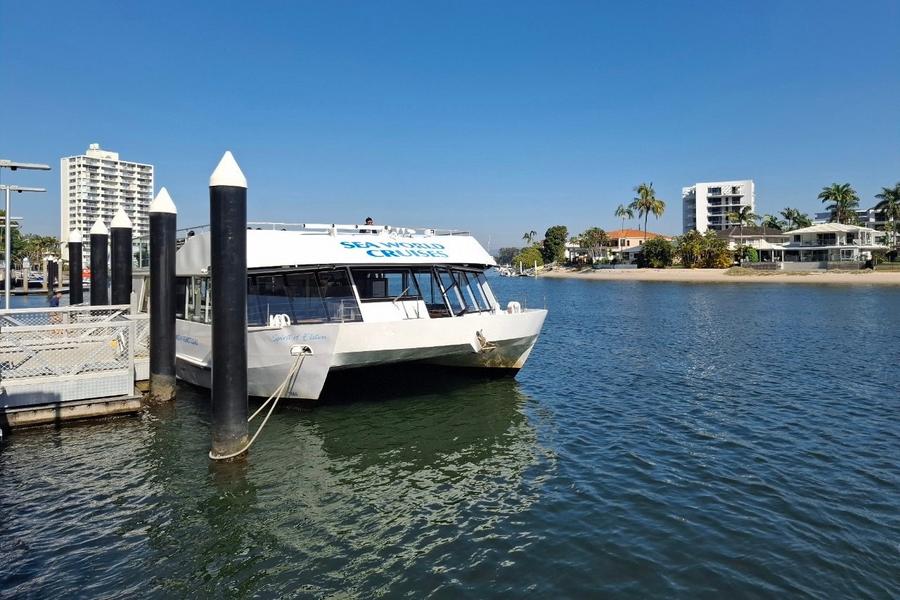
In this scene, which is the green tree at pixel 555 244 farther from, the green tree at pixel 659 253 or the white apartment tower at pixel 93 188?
the white apartment tower at pixel 93 188

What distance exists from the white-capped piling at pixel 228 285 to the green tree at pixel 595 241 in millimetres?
130655

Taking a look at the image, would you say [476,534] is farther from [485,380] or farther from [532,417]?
[485,380]

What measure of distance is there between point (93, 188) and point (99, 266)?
175256mm

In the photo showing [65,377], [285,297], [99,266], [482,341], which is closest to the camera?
[65,377]

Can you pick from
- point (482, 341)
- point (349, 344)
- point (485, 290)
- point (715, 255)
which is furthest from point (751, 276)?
point (349, 344)

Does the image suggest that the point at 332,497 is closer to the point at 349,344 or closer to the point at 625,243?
the point at 349,344

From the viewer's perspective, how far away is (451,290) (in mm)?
15328

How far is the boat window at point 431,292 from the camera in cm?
1498

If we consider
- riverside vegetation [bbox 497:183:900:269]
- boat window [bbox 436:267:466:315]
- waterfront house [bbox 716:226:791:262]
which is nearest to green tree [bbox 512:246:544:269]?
riverside vegetation [bbox 497:183:900:269]

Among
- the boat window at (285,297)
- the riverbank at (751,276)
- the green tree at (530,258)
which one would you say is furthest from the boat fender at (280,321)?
the green tree at (530,258)

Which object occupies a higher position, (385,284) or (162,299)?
(385,284)

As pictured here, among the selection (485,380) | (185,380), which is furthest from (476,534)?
(185,380)

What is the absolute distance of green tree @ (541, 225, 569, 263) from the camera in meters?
146

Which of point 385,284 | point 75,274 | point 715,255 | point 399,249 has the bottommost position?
point 385,284
